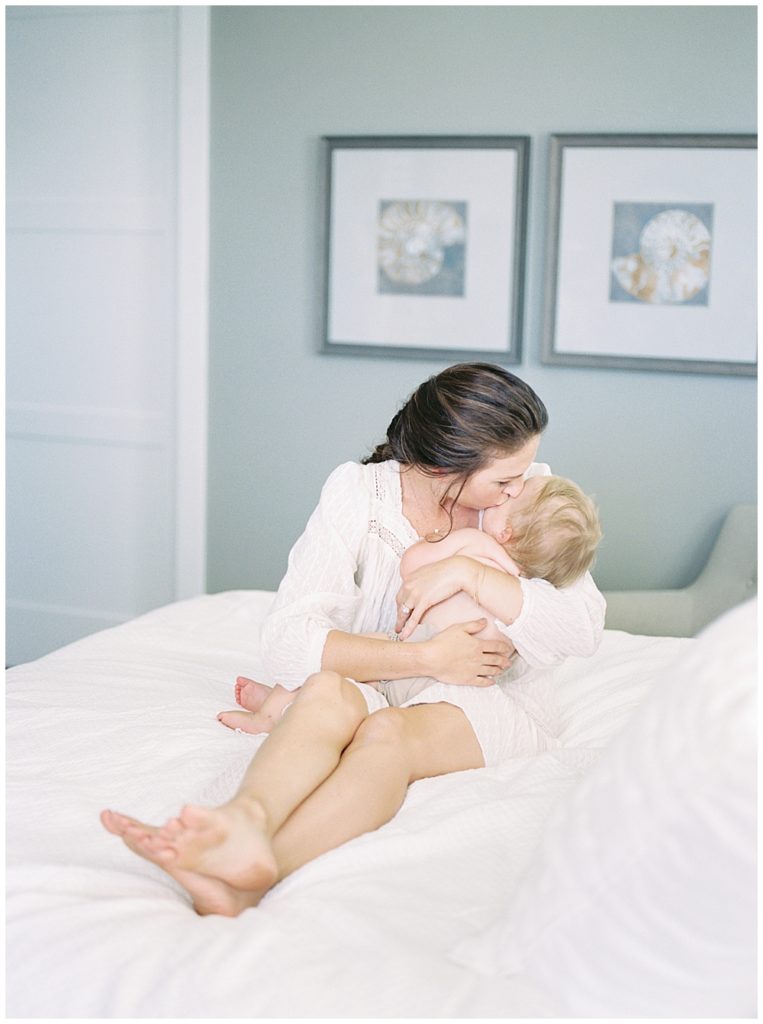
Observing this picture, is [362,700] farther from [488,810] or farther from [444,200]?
[444,200]

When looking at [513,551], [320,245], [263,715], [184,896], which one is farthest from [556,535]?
[320,245]

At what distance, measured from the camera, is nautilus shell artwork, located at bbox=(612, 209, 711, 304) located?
3248 millimetres

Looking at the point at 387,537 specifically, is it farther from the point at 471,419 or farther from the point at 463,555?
the point at 471,419

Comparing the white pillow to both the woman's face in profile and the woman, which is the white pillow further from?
the woman's face in profile

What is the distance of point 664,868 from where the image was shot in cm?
92

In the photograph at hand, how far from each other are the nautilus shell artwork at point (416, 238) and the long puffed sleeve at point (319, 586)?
170 cm

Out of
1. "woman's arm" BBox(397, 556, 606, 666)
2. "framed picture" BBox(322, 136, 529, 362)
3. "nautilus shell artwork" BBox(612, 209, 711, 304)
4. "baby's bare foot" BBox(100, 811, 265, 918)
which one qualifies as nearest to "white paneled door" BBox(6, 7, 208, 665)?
"framed picture" BBox(322, 136, 529, 362)

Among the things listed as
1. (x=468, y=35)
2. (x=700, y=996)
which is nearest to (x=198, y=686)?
(x=700, y=996)

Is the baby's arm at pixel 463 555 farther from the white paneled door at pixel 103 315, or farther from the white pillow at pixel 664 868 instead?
the white paneled door at pixel 103 315

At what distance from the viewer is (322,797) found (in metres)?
1.39

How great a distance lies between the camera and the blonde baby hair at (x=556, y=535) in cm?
184

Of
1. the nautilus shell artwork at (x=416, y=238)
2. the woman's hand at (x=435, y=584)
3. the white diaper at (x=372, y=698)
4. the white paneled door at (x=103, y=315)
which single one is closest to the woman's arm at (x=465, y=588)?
the woman's hand at (x=435, y=584)

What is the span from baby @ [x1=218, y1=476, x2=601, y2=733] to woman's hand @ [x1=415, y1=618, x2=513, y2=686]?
39 millimetres

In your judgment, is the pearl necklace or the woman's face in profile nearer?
the woman's face in profile
